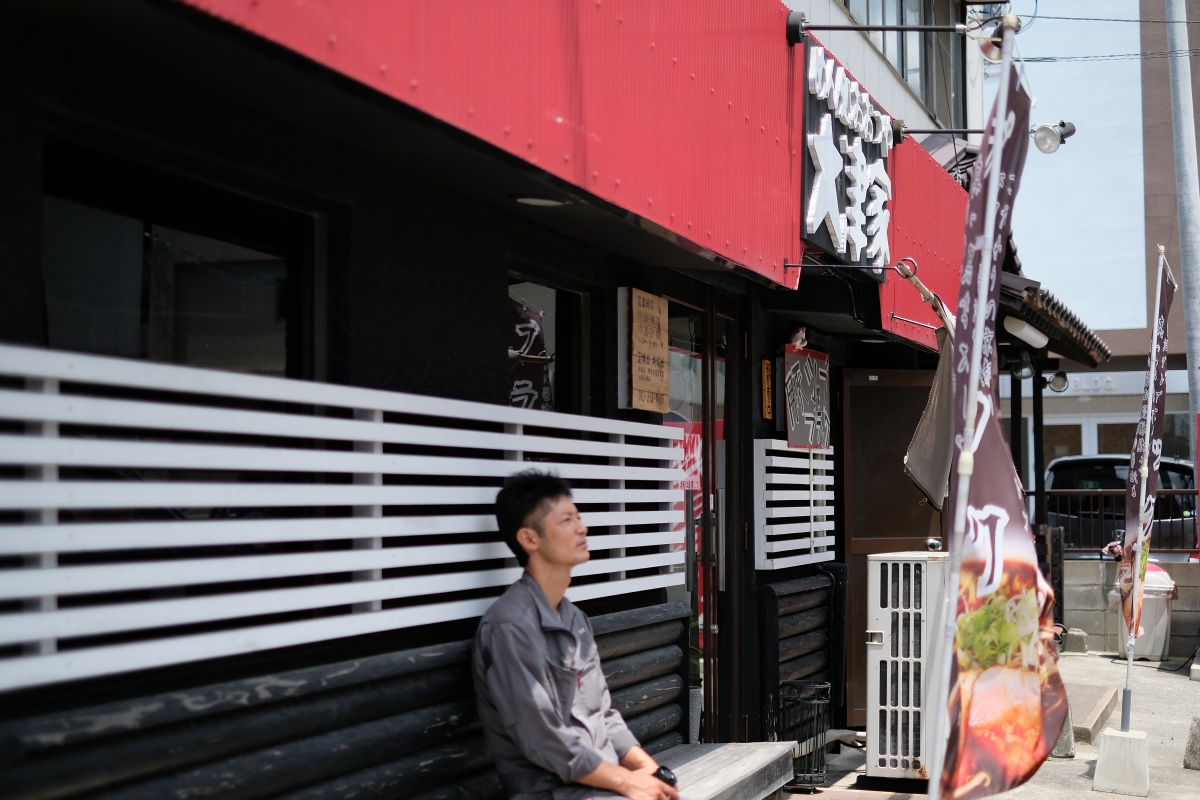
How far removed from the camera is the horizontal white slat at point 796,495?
8.16 metres

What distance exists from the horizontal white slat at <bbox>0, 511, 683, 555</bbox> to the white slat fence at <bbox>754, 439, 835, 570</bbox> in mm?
3712

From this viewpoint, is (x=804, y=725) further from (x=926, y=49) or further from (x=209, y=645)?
(x=926, y=49)

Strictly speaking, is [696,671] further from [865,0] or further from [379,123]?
[865,0]

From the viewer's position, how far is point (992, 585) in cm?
437

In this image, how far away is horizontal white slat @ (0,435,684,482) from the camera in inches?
107

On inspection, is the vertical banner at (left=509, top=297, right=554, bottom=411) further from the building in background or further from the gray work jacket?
the building in background

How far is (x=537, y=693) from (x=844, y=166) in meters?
4.64

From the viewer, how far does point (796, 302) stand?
27.7ft

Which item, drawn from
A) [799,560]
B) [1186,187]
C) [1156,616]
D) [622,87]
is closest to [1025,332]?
[799,560]

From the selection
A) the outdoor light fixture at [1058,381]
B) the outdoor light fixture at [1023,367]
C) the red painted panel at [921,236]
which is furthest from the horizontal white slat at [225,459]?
the outdoor light fixture at [1058,381]

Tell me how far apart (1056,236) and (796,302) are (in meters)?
21.0

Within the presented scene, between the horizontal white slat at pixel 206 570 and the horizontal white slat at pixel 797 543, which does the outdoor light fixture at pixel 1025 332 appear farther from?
the horizontal white slat at pixel 206 570

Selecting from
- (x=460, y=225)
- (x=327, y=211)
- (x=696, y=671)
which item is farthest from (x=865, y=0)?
(x=327, y=211)

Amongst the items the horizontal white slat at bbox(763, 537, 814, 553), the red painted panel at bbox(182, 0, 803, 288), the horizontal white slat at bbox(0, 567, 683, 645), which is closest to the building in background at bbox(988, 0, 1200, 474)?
the horizontal white slat at bbox(763, 537, 814, 553)
